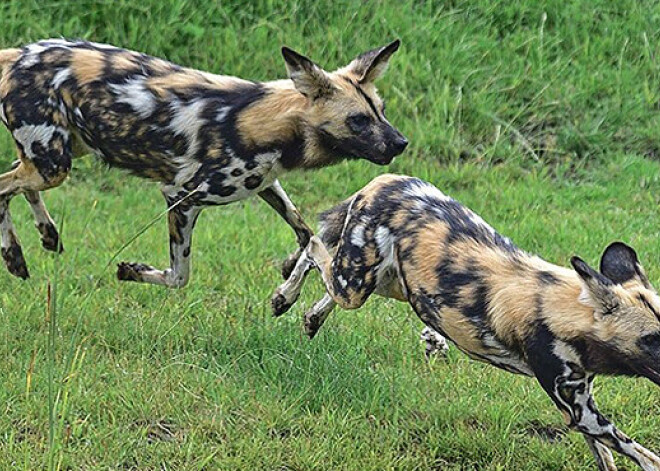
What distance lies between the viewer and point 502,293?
4641 mm

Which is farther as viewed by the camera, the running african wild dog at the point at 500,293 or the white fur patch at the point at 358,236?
the white fur patch at the point at 358,236

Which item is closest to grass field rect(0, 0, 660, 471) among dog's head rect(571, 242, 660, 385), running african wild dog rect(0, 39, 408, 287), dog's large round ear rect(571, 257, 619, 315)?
running african wild dog rect(0, 39, 408, 287)

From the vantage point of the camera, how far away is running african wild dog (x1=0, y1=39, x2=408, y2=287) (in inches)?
226

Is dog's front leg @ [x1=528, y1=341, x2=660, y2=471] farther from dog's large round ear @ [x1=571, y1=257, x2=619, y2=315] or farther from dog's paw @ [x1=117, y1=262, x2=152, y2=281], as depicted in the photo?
dog's paw @ [x1=117, y1=262, x2=152, y2=281]

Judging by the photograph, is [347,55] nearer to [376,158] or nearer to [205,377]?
[376,158]

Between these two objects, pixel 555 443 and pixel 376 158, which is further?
pixel 376 158

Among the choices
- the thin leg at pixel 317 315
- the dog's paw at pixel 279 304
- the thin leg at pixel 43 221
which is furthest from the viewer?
the thin leg at pixel 43 221

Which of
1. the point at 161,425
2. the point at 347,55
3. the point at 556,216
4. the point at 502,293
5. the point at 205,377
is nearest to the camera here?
the point at 502,293

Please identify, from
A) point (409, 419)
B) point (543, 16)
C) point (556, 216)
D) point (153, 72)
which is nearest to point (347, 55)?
point (543, 16)

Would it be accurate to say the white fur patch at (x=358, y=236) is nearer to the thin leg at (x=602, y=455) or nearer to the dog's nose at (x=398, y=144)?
the dog's nose at (x=398, y=144)

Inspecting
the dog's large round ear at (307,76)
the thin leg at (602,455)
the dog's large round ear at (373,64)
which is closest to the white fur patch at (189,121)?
the dog's large round ear at (307,76)

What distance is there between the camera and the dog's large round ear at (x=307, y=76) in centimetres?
561

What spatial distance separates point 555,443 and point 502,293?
2.27 ft

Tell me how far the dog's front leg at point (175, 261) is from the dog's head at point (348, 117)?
72 centimetres
